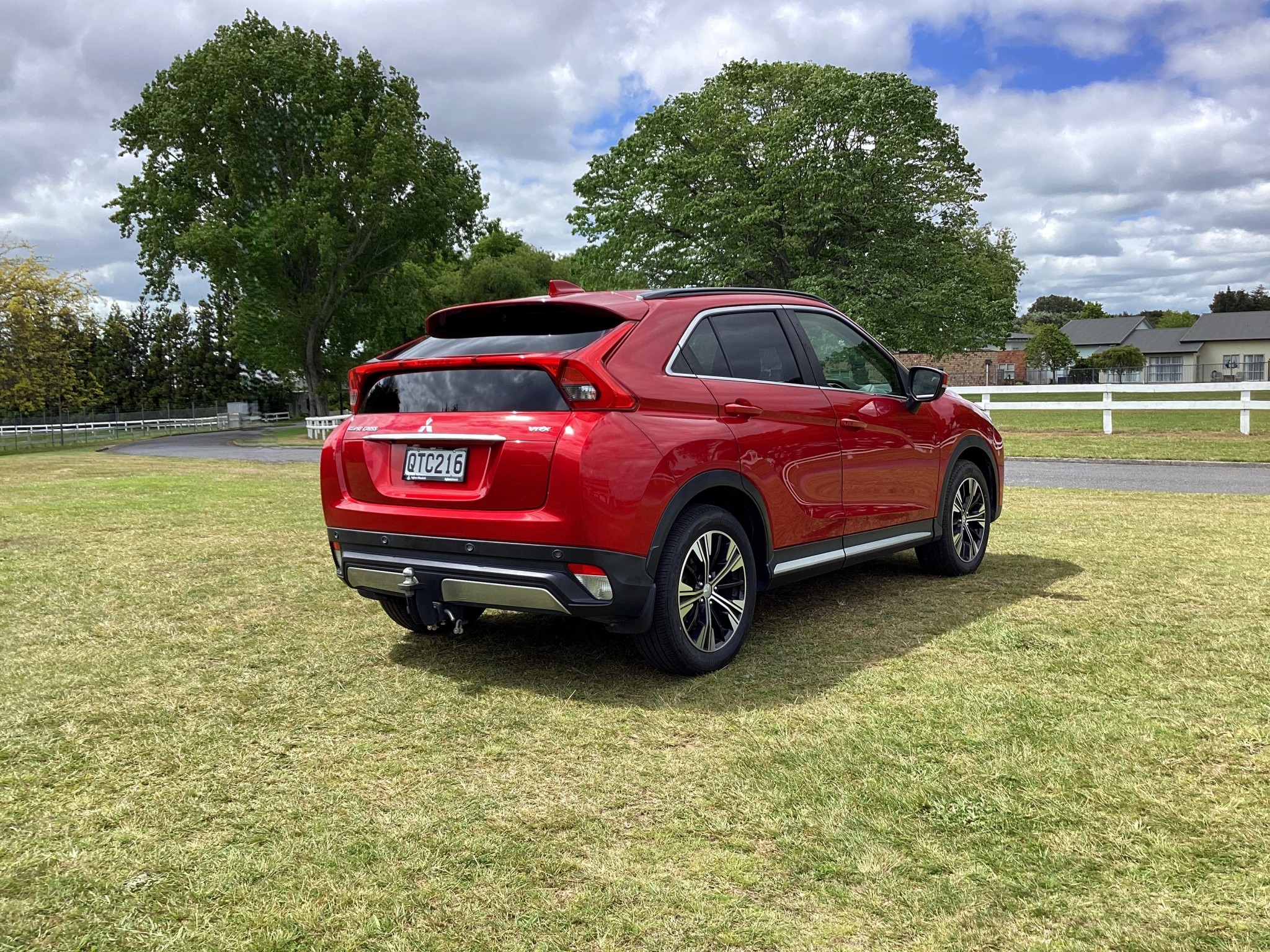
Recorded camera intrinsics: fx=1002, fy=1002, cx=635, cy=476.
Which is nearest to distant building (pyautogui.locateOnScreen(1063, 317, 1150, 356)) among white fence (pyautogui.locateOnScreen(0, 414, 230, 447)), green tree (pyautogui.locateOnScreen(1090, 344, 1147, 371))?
green tree (pyautogui.locateOnScreen(1090, 344, 1147, 371))

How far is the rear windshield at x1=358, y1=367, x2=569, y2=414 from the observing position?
4.34m

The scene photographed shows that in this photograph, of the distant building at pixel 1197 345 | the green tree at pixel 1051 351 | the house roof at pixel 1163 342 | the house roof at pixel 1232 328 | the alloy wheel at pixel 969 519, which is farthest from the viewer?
the house roof at pixel 1163 342

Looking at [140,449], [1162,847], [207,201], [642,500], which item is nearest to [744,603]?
[642,500]

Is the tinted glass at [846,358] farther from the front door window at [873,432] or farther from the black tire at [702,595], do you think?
the black tire at [702,595]

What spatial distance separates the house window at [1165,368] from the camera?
94062 mm

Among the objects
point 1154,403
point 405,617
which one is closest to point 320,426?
point 1154,403

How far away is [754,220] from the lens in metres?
34.2

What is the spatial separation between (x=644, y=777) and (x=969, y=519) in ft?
14.3

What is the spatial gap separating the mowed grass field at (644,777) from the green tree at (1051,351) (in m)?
97.5

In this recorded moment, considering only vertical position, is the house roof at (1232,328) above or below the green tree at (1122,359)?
above

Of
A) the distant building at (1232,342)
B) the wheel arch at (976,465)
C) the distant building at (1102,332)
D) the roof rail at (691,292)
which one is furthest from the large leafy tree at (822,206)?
the distant building at (1102,332)

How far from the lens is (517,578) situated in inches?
169

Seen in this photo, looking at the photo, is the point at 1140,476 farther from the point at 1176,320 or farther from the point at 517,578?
the point at 1176,320

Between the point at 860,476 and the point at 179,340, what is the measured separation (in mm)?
84356
